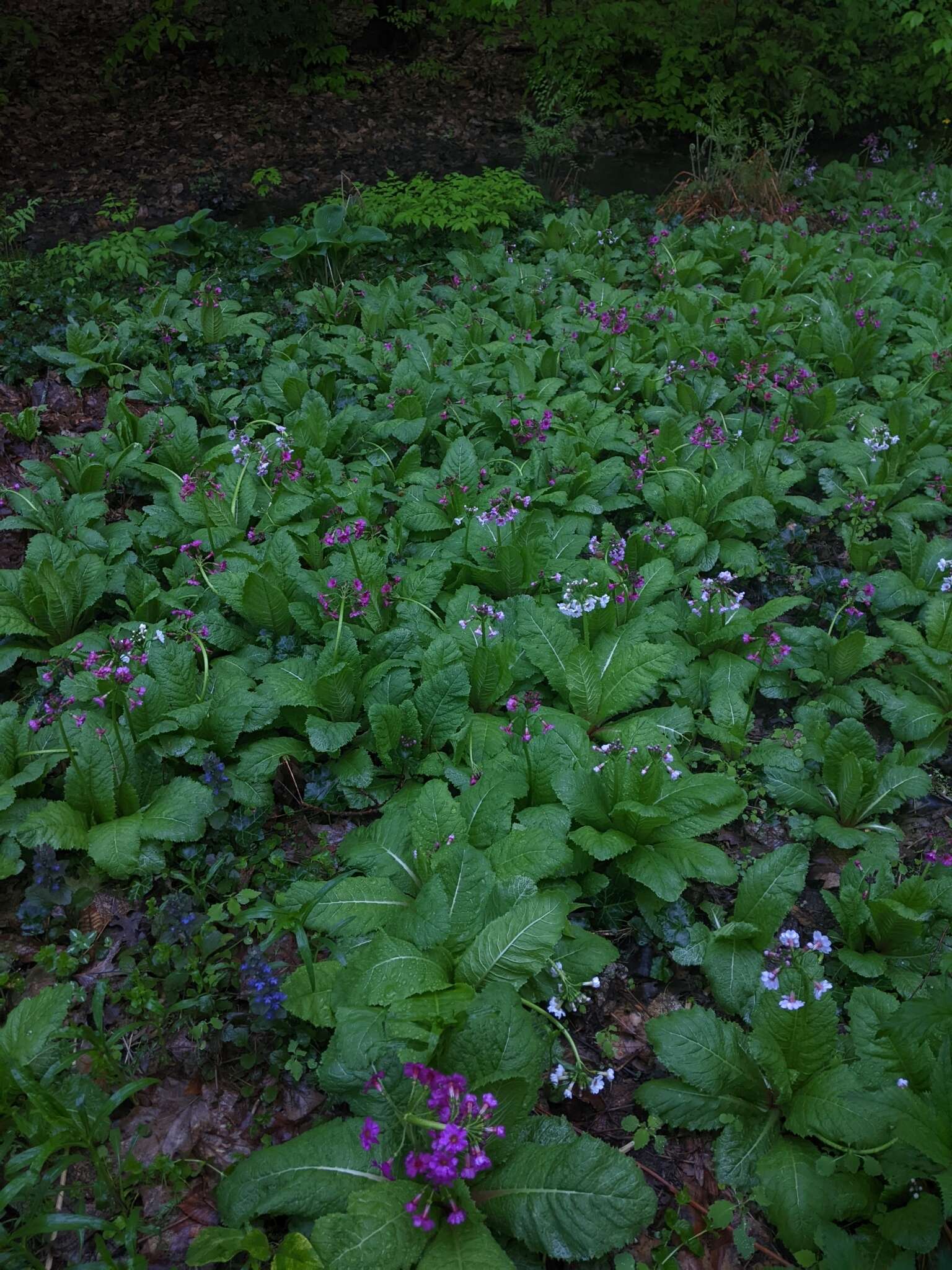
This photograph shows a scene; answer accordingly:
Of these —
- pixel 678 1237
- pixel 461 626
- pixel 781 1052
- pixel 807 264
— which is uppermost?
pixel 807 264

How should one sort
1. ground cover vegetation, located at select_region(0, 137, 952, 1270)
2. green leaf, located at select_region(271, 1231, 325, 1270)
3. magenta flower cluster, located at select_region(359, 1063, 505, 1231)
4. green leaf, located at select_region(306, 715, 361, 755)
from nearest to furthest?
magenta flower cluster, located at select_region(359, 1063, 505, 1231)
green leaf, located at select_region(271, 1231, 325, 1270)
ground cover vegetation, located at select_region(0, 137, 952, 1270)
green leaf, located at select_region(306, 715, 361, 755)

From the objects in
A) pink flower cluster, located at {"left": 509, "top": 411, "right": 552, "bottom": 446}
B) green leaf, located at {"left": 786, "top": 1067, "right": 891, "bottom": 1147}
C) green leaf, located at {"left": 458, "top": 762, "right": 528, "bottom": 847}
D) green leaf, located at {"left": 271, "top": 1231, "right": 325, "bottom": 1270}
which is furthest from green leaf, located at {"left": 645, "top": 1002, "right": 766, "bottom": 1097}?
pink flower cluster, located at {"left": 509, "top": 411, "right": 552, "bottom": 446}

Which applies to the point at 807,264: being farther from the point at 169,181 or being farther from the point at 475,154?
the point at 169,181

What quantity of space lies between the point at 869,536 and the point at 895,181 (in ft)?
19.7

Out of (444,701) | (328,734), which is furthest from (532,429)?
(328,734)

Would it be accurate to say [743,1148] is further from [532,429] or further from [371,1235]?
[532,429]

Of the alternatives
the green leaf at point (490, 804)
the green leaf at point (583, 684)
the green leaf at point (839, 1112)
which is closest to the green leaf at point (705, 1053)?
the green leaf at point (839, 1112)

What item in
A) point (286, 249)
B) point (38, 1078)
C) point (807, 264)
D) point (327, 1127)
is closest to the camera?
point (327, 1127)

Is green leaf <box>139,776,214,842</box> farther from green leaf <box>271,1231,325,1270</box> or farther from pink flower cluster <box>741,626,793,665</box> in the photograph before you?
pink flower cluster <box>741,626,793,665</box>

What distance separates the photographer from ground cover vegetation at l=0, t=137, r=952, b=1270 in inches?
86.2

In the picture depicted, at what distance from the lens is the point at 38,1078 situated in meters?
2.37

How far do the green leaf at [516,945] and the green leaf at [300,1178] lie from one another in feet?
1.70

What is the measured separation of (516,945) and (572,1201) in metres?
0.62

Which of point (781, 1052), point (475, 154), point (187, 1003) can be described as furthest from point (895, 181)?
point (187, 1003)
